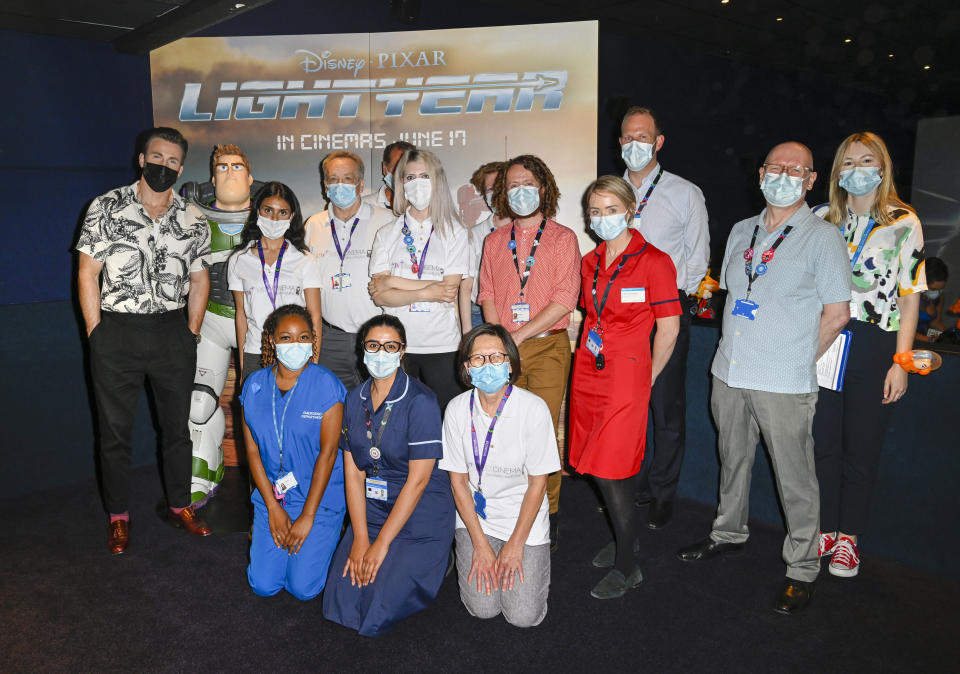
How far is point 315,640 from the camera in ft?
7.84

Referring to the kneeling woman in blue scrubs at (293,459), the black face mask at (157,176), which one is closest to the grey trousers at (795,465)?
the kneeling woman in blue scrubs at (293,459)

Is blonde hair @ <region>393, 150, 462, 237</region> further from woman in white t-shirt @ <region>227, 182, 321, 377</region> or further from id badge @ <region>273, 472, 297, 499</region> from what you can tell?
id badge @ <region>273, 472, 297, 499</region>

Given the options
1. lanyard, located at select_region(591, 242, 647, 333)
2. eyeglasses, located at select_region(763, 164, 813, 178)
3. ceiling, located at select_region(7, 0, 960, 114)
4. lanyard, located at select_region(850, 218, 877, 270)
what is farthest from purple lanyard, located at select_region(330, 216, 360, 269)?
lanyard, located at select_region(850, 218, 877, 270)

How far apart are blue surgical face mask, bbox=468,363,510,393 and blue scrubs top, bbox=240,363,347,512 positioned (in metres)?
0.66

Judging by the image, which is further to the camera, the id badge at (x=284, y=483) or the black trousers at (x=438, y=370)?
the black trousers at (x=438, y=370)

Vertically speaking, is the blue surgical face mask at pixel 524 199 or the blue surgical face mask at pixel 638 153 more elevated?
the blue surgical face mask at pixel 638 153

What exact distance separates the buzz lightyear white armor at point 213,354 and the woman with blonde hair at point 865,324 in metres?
2.80

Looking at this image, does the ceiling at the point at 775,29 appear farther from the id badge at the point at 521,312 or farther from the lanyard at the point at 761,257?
the lanyard at the point at 761,257

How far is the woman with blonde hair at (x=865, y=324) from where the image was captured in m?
2.57

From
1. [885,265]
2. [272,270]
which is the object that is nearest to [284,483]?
[272,270]

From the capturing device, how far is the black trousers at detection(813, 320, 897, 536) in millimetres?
2660

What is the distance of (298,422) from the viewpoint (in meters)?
2.73

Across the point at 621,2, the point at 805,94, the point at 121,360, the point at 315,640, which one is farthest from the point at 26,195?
the point at 805,94

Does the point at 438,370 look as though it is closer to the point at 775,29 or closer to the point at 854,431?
the point at 854,431
